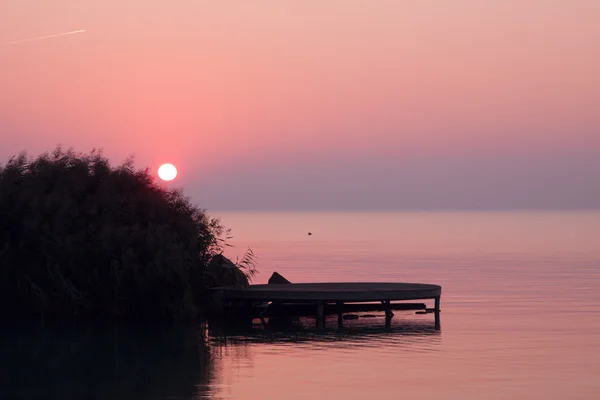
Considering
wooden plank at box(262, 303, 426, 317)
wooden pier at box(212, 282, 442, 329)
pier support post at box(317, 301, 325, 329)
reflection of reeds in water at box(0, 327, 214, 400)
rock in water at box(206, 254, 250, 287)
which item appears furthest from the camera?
rock in water at box(206, 254, 250, 287)

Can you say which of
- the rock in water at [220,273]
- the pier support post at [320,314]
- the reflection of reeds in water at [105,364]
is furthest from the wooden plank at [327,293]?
the reflection of reeds in water at [105,364]

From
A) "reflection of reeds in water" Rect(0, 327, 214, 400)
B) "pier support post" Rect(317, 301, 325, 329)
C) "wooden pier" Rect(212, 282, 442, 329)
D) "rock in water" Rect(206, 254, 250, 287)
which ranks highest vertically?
"rock in water" Rect(206, 254, 250, 287)

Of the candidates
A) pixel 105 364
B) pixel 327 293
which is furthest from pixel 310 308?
pixel 105 364

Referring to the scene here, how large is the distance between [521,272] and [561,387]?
49.3 m

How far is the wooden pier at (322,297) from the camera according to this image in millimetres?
41688

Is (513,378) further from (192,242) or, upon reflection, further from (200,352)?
(192,242)

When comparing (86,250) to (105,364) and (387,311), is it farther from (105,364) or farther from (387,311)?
(387,311)

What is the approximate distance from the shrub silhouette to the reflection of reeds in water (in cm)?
180

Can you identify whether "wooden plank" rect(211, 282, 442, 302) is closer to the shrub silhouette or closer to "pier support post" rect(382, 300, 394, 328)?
"pier support post" rect(382, 300, 394, 328)

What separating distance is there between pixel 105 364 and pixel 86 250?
10154 millimetres

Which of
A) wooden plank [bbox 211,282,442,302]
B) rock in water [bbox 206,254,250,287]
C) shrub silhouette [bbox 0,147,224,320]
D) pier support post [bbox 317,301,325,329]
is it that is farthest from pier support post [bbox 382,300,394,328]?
shrub silhouette [bbox 0,147,224,320]

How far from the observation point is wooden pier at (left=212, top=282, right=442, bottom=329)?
137 ft

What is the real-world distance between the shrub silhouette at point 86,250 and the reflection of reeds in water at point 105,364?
70.8 inches

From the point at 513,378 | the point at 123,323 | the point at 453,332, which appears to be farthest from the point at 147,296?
the point at 513,378
